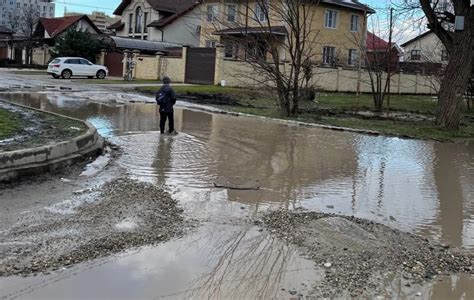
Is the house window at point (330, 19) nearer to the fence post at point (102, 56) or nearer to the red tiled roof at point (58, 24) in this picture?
the fence post at point (102, 56)

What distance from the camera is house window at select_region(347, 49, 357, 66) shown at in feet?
153

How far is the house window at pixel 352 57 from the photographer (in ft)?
153

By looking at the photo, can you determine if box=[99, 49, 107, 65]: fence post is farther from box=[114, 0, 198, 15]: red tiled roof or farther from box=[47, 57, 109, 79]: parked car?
box=[114, 0, 198, 15]: red tiled roof

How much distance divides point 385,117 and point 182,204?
16.8 m

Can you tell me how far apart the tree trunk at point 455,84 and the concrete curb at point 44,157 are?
471 inches

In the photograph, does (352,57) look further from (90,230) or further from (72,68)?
(90,230)

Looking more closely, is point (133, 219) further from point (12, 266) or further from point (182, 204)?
point (12, 266)

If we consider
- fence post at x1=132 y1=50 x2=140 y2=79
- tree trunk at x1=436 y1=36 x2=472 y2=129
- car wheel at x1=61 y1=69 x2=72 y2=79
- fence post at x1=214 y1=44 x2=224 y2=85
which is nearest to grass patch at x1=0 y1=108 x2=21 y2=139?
tree trunk at x1=436 y1=36 x2=472 y2=129

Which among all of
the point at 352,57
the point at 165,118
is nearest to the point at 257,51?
the point at 165,118

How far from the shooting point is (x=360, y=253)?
18.9 ft

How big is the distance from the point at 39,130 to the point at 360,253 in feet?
24.7

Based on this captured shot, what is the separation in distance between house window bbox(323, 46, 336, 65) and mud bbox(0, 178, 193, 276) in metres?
38.0

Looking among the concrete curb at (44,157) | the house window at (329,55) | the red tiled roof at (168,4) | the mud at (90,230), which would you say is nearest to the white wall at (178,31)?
the red tiled roof at (168,4)

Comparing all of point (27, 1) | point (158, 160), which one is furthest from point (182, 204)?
point (27, 1)
